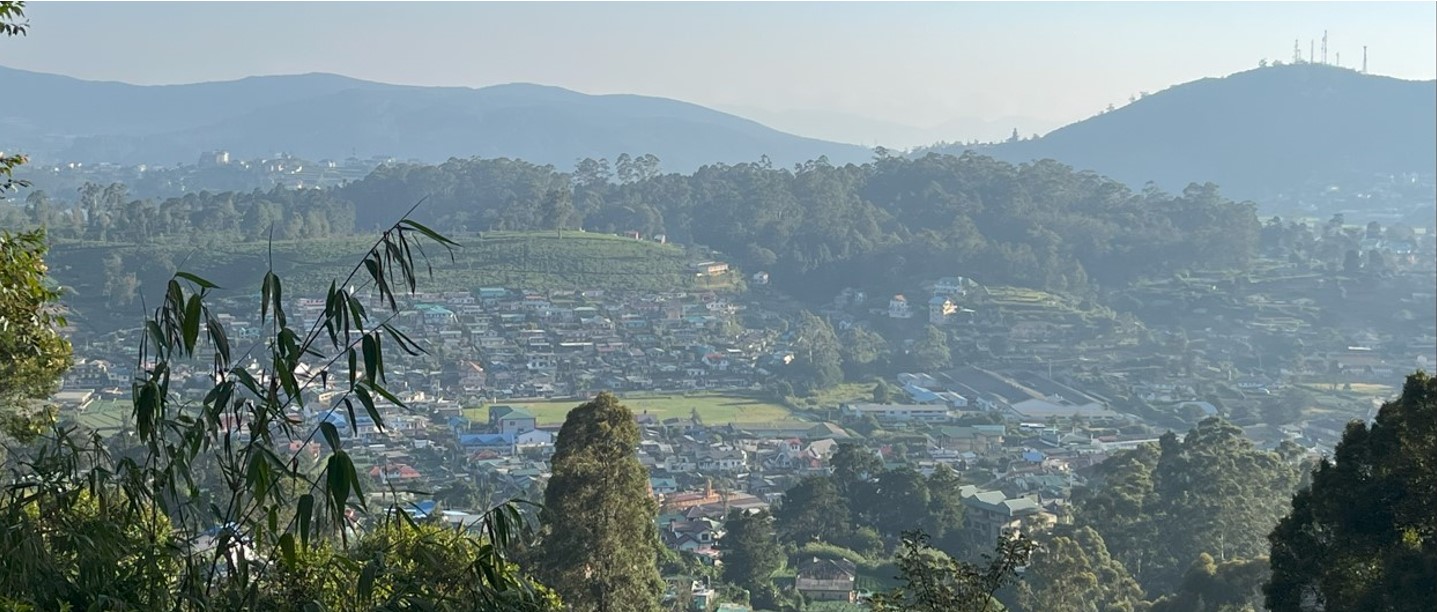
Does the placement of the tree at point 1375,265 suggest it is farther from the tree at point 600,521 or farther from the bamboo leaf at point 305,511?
the bamboo leaf at point 305,511

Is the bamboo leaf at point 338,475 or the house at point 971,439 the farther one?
the house at point 971,439

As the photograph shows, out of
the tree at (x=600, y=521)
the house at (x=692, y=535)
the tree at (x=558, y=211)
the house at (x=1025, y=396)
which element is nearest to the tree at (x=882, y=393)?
the house at (x=1025, y=396)

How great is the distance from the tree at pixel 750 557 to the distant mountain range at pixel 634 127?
6626 centimetres

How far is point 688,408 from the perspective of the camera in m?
31.0

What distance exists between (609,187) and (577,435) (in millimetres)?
44576

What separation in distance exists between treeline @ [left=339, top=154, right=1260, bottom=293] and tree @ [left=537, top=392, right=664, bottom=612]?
35.7 metres

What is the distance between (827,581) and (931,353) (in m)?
20.8

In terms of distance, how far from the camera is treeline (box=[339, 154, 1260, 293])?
45062mm

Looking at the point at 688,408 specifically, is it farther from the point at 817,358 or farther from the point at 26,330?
the point at 26,330

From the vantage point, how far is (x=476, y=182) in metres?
54.5

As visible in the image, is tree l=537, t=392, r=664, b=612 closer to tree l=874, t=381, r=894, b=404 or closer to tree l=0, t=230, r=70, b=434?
tree l=0, t=230, r=70, b=434

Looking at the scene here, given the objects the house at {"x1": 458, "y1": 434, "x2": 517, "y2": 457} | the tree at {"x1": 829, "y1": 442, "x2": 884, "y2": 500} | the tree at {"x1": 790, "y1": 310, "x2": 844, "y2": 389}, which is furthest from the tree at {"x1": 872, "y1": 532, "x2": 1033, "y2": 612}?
the tree at {"x1": 790, "y1": 310, "x2": 844, "y2": 389}

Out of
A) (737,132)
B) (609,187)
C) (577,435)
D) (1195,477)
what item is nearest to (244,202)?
(609,187)

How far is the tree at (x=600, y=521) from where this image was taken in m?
8.50
